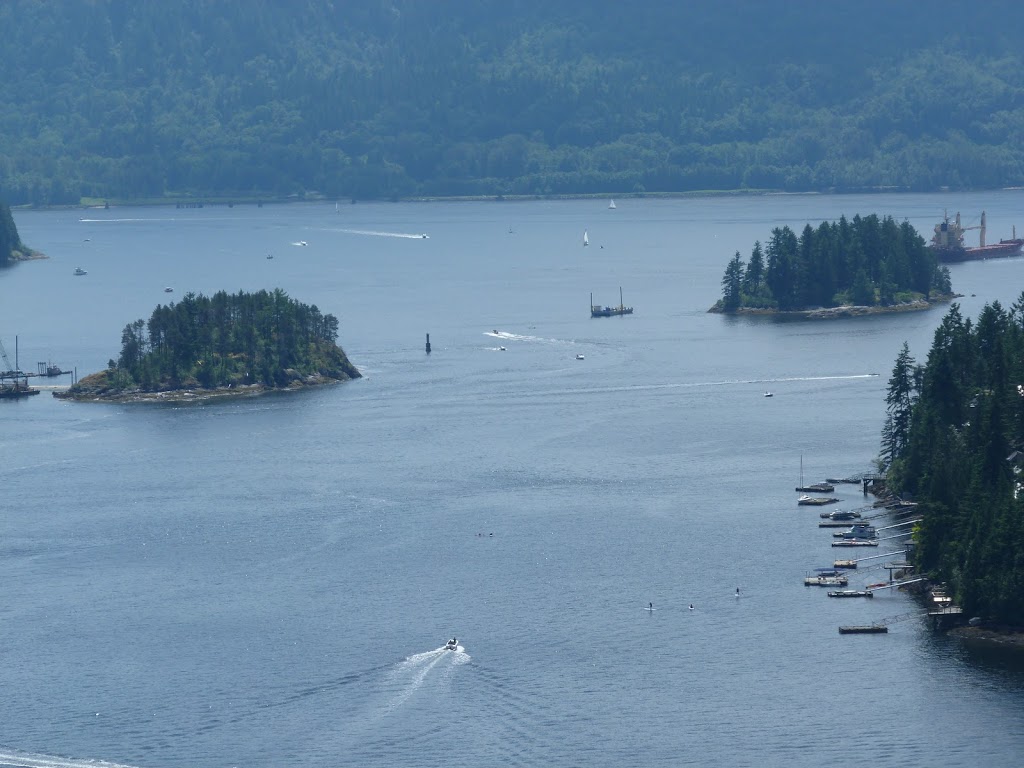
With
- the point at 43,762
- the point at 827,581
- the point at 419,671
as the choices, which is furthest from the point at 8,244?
the point at 43,762

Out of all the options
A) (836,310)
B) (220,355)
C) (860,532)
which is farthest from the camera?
(836,310)

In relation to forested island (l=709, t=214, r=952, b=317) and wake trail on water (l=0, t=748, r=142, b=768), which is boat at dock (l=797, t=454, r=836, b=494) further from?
forested island (l=709, t=214, r=952, b=317)

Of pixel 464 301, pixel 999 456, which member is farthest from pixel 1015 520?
pixel 464 301

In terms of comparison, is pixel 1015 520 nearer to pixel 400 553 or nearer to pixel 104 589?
pixel 400 553

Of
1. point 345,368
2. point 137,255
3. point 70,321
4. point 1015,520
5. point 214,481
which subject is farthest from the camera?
point 137,255

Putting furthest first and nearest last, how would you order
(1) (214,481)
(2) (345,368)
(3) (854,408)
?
(2) (345,368)
(3) (854,408)
(1) (214,481)

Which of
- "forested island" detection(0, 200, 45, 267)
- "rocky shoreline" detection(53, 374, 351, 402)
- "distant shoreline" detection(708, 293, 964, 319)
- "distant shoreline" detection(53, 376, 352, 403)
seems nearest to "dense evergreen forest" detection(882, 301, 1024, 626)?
"rocky shoreline" detection(53, 374, 351, 402)

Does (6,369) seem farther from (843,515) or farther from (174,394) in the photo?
(843,515)

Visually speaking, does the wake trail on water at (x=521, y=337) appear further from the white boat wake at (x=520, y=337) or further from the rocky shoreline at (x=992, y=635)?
the rocky shoreline at (x=992, y=635)
